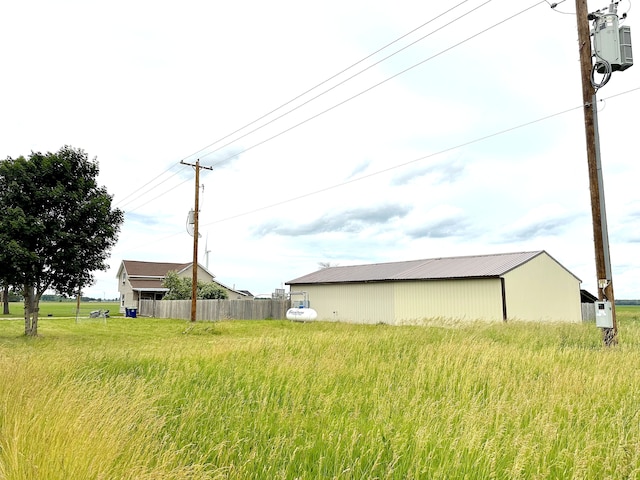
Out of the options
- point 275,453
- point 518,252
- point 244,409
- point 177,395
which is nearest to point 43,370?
point 177,395

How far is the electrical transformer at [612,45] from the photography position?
36.7ft

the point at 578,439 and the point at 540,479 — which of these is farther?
the point at 578,439

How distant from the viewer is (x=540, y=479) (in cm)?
363

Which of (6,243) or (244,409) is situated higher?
(6,243)

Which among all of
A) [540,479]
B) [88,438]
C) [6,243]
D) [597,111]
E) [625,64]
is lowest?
[540,479]

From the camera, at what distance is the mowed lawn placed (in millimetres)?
3686

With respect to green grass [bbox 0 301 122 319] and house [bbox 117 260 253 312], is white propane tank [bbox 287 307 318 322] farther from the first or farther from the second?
green grass [bbox 0 301 122 319]

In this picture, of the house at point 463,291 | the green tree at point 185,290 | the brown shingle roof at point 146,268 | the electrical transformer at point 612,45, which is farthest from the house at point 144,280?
the electrical transformer at point 612,45

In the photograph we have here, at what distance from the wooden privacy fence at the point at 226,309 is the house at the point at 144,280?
10977 millimetres

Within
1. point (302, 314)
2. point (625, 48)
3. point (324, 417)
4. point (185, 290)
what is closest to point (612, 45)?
point (625, 48)

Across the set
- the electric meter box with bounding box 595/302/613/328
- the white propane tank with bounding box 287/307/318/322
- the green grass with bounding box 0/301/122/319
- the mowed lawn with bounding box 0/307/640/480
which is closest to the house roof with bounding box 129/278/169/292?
the green grass with bounding box 0/301/122/319

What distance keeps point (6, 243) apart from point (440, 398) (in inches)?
728

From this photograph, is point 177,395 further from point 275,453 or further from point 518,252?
point 518,252

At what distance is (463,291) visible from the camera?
2655cm
